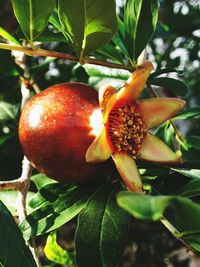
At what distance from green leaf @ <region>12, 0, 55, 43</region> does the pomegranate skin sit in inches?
5.6

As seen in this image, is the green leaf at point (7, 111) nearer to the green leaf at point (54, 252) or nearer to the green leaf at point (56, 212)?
the green leaf at point (54, 252)

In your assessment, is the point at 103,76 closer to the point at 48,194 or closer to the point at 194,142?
the point at 194,142

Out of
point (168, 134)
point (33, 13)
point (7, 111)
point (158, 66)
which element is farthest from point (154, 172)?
point (158, 66)

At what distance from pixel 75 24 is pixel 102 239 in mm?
423

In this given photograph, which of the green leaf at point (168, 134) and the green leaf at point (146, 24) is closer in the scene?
the green leaf at point (146, 24)

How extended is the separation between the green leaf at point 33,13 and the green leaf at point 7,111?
0.69 meters

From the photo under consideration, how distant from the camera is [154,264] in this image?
224 cm

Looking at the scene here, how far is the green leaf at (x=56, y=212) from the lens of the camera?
32.4 inches

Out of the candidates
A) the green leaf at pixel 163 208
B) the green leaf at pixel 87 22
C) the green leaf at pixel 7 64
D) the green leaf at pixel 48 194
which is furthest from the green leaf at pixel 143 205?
the green leaf at pixel 7 64

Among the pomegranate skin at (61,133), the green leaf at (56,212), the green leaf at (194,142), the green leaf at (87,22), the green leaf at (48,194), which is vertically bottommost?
the green leaf at (194,142)

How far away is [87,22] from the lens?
79cm

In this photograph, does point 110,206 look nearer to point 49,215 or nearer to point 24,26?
point 49,215

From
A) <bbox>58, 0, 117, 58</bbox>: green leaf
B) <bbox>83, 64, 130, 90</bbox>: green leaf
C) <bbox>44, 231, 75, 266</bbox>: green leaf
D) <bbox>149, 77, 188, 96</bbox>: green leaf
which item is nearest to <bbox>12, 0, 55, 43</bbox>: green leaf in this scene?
<bbox>58, 0, 117, 58</bbox>: green leaf

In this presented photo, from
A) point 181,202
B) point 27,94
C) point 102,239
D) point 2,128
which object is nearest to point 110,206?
point 102,239
